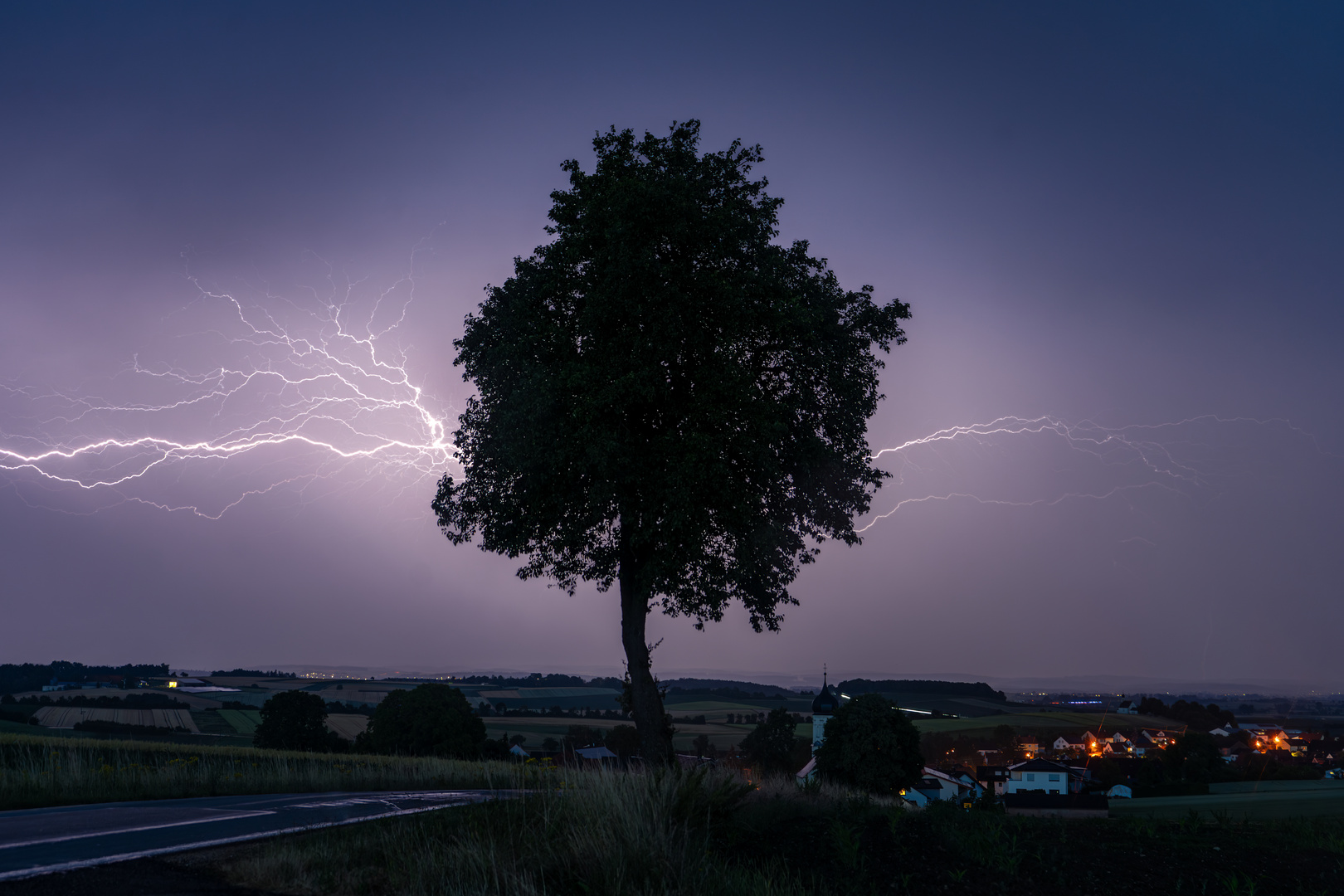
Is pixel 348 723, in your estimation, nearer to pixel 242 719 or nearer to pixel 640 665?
pixel 242 719

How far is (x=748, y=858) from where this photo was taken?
23.5ft

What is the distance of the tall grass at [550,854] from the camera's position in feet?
20.0

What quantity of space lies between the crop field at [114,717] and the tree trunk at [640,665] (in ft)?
204

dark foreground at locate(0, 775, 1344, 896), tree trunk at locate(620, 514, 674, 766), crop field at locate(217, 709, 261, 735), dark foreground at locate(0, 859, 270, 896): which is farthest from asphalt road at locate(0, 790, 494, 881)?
crop field at locate(217, 709, 261, 735)

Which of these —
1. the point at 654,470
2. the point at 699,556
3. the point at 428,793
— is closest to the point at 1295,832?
the point at 699,556

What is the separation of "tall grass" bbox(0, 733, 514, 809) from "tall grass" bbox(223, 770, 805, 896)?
13.7ft

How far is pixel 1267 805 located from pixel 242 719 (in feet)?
279

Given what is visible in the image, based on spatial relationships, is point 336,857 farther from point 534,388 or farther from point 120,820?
point 534,388

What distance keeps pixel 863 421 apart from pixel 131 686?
11652 centimetres

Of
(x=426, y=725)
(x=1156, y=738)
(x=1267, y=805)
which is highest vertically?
(x=1267, y=805)

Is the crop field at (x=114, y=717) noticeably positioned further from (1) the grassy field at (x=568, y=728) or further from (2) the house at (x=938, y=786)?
(2) the house at (x=938, y=786)

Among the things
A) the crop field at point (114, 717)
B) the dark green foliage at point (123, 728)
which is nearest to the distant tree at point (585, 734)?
the crop field at point (114, 717)

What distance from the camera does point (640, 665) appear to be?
16.0 m

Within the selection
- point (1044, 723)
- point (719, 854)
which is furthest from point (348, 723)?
point (1044, 723)
